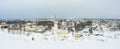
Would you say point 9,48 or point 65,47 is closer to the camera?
point 9,48

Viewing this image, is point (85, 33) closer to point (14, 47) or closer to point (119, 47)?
point (119, 47)

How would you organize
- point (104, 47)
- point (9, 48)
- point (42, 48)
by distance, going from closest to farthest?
point (9, 48) < point (42, 48) < point (104, 47)

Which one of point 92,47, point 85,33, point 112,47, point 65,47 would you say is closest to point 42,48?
point 65,47

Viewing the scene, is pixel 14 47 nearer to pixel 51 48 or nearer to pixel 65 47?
pixel 51 48

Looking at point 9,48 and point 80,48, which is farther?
point 80,48

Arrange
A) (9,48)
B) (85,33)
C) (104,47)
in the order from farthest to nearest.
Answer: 1. (85,33)
2. (104,47)
3. (9,48)

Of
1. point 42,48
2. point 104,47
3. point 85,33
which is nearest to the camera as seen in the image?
point 42,48

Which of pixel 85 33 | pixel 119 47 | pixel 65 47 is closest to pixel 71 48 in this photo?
pixel 65 47

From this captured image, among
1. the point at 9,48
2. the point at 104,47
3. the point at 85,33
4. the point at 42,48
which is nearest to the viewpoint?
the point at 9,48
